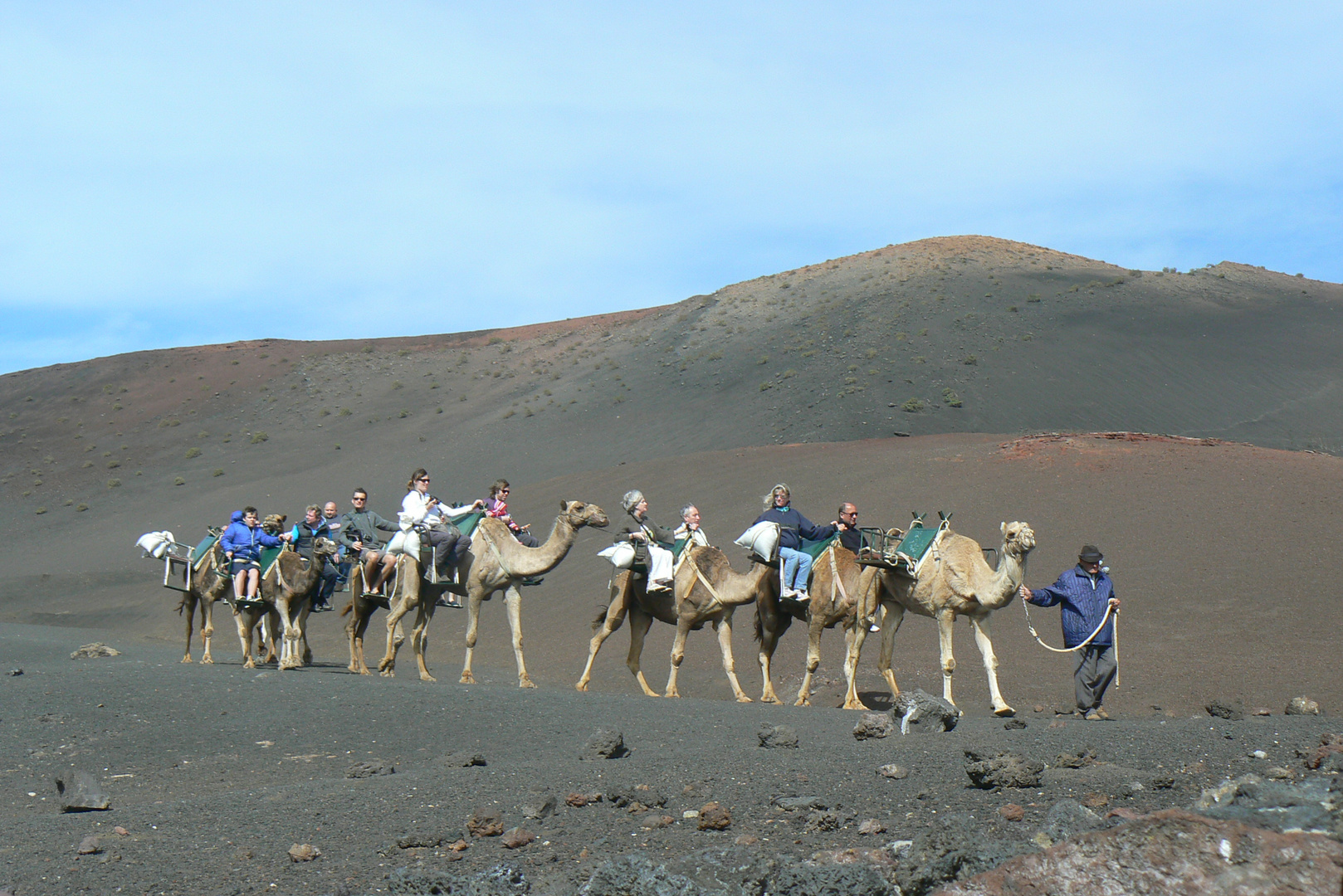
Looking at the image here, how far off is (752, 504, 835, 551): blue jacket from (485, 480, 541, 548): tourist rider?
12.3 feet

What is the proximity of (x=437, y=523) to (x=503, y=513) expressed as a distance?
4.87 ft

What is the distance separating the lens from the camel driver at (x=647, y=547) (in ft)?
49.5

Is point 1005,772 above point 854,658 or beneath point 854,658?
above

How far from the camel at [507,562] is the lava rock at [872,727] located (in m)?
6.41

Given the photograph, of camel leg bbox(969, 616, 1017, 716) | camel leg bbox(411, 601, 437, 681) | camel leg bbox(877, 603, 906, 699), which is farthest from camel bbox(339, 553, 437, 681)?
camel leg bbox(969, 616, 1017, 716)

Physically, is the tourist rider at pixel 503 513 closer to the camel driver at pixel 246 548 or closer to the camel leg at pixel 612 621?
the camel leg at pixel 612 621

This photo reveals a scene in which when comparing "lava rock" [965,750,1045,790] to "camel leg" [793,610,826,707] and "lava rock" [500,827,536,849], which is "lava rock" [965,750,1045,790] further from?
"camel leg" [793,610,826,707]

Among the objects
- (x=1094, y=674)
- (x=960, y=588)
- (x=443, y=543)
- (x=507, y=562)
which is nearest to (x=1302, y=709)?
(x=1094, y=674)

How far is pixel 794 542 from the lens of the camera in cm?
1470

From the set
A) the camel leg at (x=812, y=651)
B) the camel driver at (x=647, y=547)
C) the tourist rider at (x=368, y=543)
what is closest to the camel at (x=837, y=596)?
the camel leg at (x=812, y=651)

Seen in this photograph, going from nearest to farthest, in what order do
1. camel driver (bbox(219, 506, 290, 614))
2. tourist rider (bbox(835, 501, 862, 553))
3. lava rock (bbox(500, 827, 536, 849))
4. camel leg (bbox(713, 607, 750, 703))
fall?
lava rock (bbox(500, 827, 536, 849)) < tourist rider (bbox(835, 501, 862, 553)) < camel leg (bbox(713, 607, 750, 703)) < camel driver (bbox(219, 506, 290, 614))

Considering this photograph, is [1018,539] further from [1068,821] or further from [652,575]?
[1068,821]

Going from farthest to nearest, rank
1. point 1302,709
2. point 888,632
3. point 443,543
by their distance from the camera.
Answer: point 443,543, point 888,632, point 1302,709

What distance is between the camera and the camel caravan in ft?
45.5
